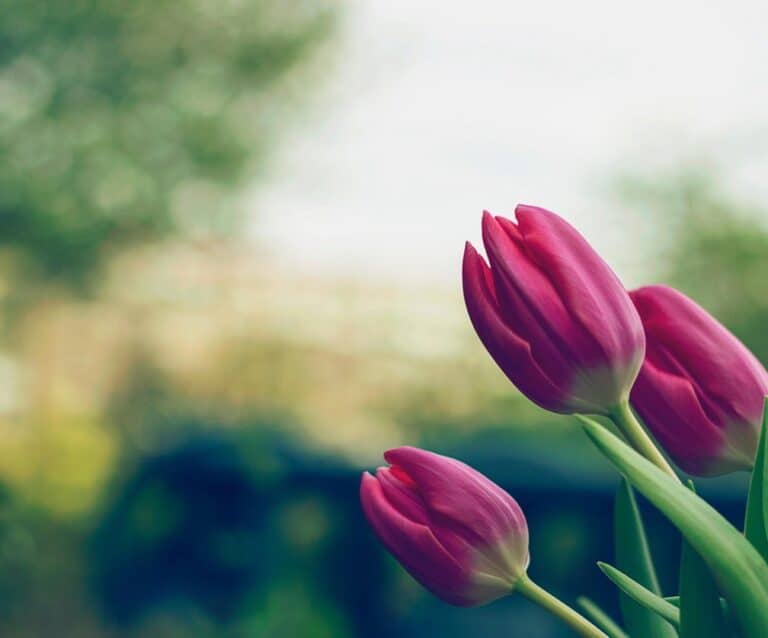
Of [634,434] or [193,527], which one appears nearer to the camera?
[634,434]

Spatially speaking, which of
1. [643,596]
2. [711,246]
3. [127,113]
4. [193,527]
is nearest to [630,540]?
[643,596]

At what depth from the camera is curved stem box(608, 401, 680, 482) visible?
42 cm

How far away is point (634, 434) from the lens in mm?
419

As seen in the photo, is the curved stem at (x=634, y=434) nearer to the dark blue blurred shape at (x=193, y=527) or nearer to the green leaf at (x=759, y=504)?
the green leaf at (x=759, y=504)

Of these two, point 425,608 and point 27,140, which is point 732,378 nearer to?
point 425,608

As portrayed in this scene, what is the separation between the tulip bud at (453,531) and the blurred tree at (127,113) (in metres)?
7.73

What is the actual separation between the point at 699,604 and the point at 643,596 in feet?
0.08

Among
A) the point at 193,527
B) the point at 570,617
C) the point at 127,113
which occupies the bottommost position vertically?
the point at 193,527

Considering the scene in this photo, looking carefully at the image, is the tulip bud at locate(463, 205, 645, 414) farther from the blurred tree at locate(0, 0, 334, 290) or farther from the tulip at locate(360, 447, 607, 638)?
the blurred tree at locate(0, 0, 334, 290)

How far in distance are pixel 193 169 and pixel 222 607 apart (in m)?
5.25

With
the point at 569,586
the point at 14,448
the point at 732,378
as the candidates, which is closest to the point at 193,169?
the point at 14,448

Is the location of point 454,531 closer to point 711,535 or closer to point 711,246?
point 711,535

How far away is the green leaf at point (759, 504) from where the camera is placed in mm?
395

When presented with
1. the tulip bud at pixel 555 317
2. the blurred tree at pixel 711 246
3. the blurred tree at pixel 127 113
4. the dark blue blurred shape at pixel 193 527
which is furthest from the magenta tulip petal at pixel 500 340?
the blurred tree at pixel 127 113
